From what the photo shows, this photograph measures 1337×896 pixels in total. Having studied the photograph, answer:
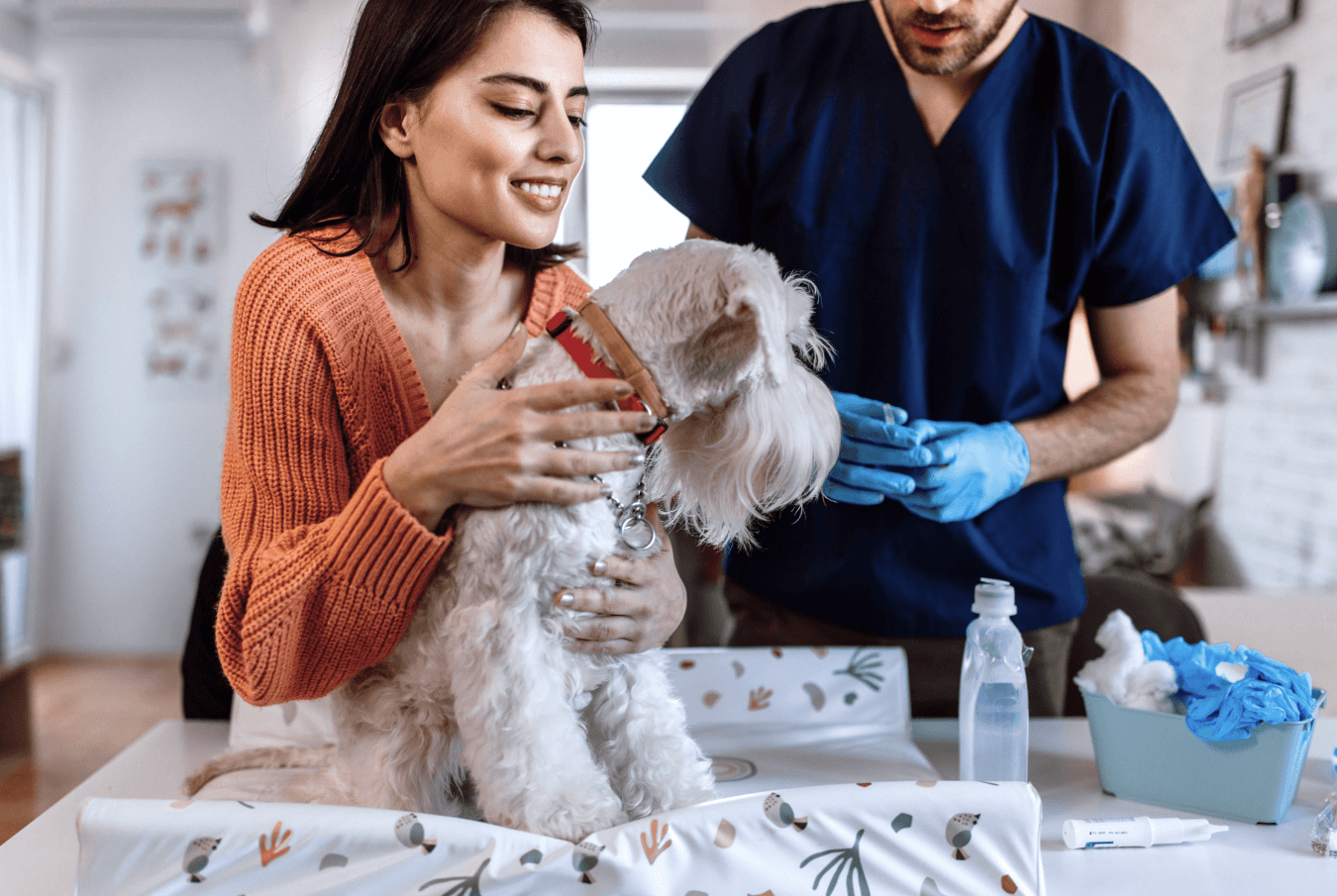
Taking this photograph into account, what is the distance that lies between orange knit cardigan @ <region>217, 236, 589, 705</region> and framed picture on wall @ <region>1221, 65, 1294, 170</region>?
10.8 feet

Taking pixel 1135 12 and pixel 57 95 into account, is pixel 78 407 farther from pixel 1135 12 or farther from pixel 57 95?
pixel 1135 12

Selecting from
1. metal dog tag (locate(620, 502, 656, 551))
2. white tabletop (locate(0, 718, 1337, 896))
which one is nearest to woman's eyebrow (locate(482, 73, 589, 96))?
metal dog tag (locate(620, 502, 656, 551))

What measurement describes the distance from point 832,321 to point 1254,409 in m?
2.74

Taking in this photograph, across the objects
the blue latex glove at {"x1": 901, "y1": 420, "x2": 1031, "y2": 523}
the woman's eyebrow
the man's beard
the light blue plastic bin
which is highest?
the man's beard

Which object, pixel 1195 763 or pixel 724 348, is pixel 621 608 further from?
pixel 1195 763

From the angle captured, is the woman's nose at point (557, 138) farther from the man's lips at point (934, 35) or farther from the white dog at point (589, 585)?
the man's lips at point (934, 35)

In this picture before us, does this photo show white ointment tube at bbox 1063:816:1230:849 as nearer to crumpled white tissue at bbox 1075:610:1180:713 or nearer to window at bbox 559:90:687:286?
crumpled white tissue at bbox 1075:610:1180:713

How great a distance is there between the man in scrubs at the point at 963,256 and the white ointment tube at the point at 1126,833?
0.41 metres

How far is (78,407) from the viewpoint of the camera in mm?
4242

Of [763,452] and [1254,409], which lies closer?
[763,452]

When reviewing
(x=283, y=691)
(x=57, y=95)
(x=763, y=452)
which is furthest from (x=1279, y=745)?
(x=57, y=95)

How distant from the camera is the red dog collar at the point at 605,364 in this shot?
726 millimetres

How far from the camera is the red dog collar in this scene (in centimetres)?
Result: 73

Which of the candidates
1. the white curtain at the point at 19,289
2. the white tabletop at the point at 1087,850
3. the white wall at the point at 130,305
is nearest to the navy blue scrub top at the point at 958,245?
the white tabletop at the point at 1087,850
